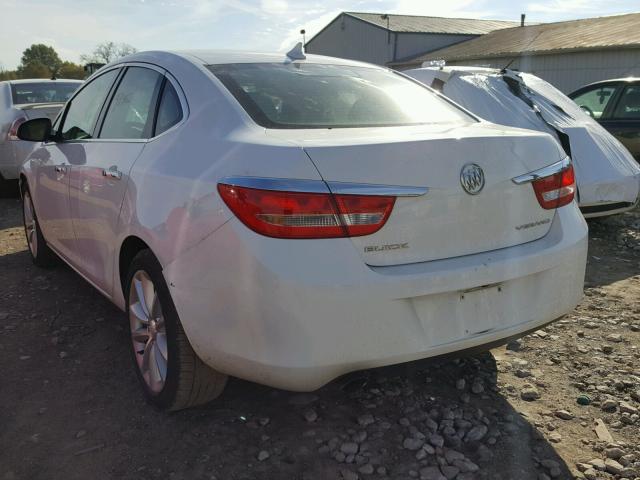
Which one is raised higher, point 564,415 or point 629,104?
point 629,104

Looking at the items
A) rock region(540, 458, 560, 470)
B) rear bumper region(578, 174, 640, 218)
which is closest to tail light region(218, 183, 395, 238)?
rock region(540, 458, 560, 470)

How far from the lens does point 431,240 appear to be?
87.5 inches

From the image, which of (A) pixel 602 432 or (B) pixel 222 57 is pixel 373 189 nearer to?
(B) pixel 222 57

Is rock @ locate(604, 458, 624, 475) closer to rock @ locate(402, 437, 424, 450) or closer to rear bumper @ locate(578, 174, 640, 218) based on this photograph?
rock @ locate(402, 437, 424, 450)

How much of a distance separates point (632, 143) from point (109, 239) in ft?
23.5

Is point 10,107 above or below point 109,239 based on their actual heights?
above

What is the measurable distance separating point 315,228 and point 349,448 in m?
0.99

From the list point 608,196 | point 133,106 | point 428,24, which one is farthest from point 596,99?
point 428,24

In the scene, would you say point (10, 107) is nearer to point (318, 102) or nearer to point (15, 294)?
point (15, 294)

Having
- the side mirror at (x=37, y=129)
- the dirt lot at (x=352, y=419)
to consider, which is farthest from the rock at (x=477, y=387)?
the side mirror at (x=37, y=129)

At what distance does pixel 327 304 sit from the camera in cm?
205

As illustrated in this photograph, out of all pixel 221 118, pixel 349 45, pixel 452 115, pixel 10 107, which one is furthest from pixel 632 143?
pixel 349 45

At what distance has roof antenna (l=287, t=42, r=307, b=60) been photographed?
335cm

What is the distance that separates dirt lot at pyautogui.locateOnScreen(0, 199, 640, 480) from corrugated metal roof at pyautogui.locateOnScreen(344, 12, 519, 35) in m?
33.6
